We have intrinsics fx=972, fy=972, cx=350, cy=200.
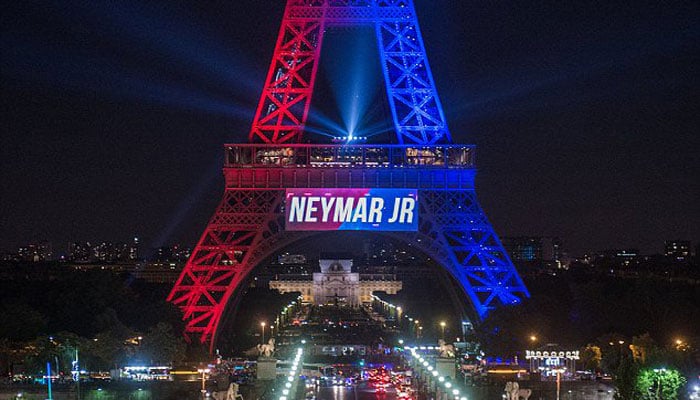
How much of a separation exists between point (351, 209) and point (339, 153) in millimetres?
3339

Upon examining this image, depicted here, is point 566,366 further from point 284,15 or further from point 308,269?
point 308,269

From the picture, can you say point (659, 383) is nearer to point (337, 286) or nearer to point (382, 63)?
point (382, 63)

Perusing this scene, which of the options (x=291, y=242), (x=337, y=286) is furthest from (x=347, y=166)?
(x=337, y=286)

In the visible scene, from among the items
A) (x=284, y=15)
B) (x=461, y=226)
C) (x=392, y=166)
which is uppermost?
(x=284, y=15)

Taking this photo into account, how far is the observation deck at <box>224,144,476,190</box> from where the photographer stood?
54.7 metres

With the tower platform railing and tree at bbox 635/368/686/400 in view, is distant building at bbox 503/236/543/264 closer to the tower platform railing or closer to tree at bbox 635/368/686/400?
the tower platform railing

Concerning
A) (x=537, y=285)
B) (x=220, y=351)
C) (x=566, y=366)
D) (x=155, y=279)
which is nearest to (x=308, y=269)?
(x=155, y=279)

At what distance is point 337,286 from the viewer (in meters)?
142

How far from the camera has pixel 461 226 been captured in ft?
178

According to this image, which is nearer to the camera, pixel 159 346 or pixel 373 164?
pixel 159 346

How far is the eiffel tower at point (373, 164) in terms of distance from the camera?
178 ft

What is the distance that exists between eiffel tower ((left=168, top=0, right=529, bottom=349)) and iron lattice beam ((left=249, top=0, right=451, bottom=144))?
2.3 inches

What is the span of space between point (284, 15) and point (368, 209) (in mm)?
11937

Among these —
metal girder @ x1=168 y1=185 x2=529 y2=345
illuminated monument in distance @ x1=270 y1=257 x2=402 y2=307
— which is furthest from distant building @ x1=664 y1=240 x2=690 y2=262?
metal girder @ x1=168 y1=185 x2=529 y2=345
